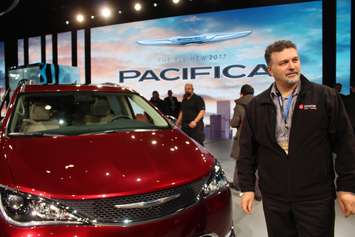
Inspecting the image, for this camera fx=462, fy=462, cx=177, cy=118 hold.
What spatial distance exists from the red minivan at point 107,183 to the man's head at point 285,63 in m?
0.90

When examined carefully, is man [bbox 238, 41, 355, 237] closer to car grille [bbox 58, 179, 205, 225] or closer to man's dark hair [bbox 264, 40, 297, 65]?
man's dark hair [bbox 264, 40, 297, 65]

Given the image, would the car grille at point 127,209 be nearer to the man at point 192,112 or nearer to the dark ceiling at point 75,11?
the man at point 192,112

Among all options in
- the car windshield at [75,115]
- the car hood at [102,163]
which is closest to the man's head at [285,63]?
the car hood at [102,163]

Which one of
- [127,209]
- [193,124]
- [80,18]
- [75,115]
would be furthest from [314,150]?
[80,18]

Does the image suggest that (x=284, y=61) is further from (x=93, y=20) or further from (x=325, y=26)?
(x=93, y=20)

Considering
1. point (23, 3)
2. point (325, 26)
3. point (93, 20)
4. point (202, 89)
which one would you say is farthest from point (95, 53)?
point (325, 26)

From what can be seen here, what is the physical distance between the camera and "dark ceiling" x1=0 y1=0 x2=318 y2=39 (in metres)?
14.3

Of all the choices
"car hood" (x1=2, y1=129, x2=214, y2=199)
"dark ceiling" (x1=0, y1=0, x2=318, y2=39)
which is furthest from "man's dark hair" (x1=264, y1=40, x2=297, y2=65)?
"dark ceiling" (x1=0, y1=0, x2=318, y2=39)

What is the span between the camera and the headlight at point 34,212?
253 centimetres

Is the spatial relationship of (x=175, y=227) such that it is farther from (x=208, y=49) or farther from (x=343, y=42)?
(x=208, y=49)

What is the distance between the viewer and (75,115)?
13.4ft

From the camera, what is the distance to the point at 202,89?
14398 millimetres

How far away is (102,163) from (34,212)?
0.53 m

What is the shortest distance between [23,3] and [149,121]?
43.7 feet
